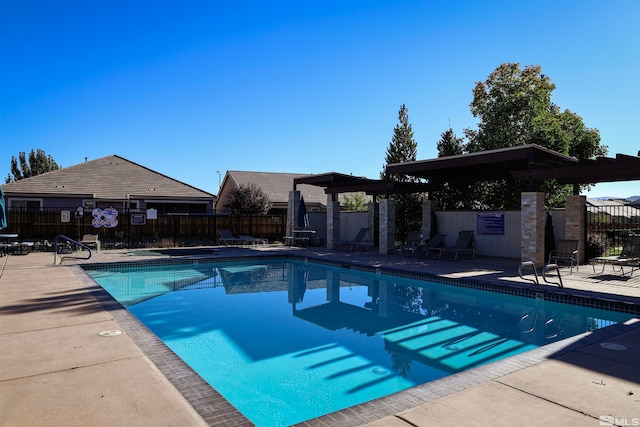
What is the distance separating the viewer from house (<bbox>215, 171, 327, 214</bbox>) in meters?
31.2

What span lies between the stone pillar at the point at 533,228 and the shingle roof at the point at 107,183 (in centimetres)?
1934

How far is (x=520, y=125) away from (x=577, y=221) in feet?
27.6

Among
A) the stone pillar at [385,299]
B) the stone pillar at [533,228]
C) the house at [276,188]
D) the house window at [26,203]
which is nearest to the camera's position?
the stone pillar at [385,299]

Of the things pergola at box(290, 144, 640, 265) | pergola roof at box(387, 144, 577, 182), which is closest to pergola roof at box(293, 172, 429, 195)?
pergola at box(290, 144, 640, 265)

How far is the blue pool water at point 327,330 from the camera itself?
15.9 ft

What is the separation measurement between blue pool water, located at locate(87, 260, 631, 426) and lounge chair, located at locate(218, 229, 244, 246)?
7880 millimetres

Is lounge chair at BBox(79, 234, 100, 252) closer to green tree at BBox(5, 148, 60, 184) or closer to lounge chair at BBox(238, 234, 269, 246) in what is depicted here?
lounge chair at BBox(238, 234, 269, 246)

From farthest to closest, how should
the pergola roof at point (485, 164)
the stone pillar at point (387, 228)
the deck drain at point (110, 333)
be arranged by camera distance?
the stone pillar at point (387, 228)
the pergola roof at point (485, 164)
the deck drain at point (110, 333)

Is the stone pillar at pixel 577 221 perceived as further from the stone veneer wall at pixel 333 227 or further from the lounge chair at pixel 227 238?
the lounge chair at pixel 227 238

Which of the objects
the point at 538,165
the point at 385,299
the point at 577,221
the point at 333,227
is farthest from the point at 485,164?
the point at 333,227

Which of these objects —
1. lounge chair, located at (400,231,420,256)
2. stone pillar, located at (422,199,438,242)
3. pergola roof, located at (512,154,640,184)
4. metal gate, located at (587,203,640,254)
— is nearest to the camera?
pergola roof, located at (512,154,640,184)

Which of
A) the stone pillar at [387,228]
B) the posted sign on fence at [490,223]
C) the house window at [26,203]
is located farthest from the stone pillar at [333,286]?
the house window at [26,203]

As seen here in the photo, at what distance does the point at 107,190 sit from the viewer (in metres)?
24.6

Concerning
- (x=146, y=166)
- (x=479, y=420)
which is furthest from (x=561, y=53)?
(x=146, y=166)
